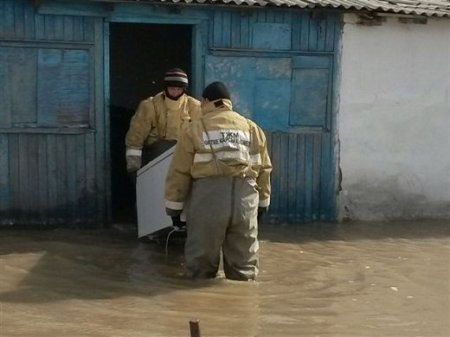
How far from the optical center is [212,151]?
739cm

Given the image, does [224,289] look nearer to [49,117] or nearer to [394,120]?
[49,117]

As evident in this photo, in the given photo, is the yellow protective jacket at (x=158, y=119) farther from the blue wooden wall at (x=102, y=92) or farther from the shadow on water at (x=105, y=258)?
the shadow on water at (x=105, y=258)

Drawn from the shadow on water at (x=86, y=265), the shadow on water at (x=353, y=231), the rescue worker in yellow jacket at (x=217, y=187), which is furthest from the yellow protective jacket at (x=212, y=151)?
the shadow on water at (x=353, y=231)

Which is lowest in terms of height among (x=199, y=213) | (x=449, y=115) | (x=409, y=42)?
(x=199, y=213)

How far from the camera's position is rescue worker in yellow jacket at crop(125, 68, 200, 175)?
9.24 metres

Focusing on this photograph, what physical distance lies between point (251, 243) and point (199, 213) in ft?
1.85

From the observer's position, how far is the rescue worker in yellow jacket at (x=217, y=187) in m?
7.40

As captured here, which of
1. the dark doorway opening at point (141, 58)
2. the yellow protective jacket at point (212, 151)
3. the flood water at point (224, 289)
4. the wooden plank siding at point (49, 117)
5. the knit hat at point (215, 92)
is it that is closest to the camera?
the flood water at point (224, 289)

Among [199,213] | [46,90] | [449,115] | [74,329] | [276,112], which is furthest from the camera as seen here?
[449,115]

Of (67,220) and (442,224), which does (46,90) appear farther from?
(442,224)

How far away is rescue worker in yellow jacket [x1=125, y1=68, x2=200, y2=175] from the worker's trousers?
1877 mm

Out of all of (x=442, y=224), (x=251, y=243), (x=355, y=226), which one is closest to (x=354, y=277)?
(x=251, y=243)

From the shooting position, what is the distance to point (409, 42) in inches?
436

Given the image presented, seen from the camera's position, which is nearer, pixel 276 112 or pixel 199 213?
pixel 199 213
